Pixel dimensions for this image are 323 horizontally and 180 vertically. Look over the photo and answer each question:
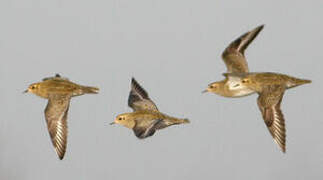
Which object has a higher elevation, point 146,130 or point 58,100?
point 58,100

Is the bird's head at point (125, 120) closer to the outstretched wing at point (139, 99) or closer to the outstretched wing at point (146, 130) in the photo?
the outstretched wing at point (146, 130)

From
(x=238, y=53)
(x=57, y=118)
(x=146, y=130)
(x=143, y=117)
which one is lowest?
(x=146, y=130)

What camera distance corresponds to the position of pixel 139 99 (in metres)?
24.7

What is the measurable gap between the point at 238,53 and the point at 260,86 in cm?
371

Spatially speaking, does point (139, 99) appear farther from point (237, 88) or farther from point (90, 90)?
point (237, 88)

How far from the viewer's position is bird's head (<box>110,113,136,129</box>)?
22438 millimetres

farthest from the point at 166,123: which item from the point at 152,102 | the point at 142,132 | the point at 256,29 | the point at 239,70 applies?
the point at 256,29

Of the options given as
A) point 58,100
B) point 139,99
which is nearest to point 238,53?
point 139,99

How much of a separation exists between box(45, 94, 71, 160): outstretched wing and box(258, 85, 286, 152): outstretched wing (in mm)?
7069

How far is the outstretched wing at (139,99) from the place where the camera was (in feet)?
79.3

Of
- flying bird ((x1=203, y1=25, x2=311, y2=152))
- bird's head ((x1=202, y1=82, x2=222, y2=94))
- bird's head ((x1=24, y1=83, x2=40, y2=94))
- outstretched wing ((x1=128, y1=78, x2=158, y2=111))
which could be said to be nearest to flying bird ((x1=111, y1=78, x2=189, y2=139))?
outstretched wing ((x1=128, y1=78, x2=158, y2=111))

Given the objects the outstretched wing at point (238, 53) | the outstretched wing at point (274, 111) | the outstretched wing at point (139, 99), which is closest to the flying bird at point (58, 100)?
the outstretched wing at point (139, 99)

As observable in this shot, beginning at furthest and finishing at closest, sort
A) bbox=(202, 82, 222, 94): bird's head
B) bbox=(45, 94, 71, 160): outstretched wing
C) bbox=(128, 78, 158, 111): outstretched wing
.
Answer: bbox=(128, 78, 158, 111): outstretched wing < bbox=(202, 82, 222, 94): bird's head < bbox=(45, 94, 71, 160): outstretched wing

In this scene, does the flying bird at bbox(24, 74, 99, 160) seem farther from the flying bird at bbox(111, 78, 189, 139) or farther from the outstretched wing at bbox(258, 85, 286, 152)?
the outstretched wing at bbox(258, 85, 286, 152)
